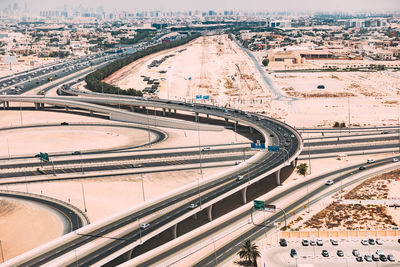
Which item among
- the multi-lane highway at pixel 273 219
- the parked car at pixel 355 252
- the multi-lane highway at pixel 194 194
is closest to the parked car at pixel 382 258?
the parked car at pixel 355 252

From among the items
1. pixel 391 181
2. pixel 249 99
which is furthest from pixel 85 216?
pixel 249 99

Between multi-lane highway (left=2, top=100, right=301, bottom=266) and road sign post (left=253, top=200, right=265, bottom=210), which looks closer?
multi-lane highway (left=2, top=100, right=301, bottom=266)

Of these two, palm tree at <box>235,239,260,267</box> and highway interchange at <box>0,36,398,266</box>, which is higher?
highway interchange at <box>0,36,398,266</box>

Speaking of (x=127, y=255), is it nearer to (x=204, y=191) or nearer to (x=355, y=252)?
(x=204, y=191)

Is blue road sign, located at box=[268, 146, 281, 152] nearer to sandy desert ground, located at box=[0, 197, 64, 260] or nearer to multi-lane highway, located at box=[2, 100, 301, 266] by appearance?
multi-lane highway, located at box=[2, 100, 301, 266]

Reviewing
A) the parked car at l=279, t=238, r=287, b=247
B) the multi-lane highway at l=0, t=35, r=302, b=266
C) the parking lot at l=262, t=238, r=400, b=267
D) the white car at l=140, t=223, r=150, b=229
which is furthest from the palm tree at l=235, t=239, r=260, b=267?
the white car at l=140, t=223, r=150, b=229

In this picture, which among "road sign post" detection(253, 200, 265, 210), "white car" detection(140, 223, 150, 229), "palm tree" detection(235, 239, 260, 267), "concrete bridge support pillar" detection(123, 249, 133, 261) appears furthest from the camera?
"road sign post" detection(253, 200, 265, 210)
